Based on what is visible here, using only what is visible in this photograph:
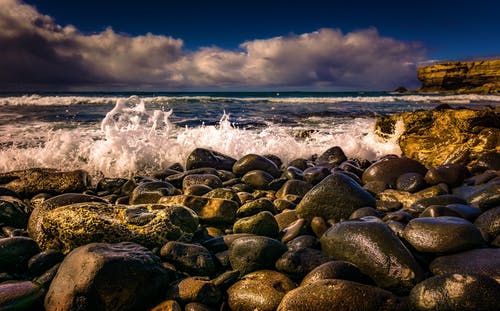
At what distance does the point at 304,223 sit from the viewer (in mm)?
3355

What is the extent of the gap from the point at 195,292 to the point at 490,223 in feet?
8.27

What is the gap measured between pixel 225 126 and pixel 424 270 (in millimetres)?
6124

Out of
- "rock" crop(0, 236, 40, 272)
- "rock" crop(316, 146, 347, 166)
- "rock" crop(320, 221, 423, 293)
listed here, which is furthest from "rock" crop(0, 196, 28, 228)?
"rock" crop(316, 146, 347, 166)

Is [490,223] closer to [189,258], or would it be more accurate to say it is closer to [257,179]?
[189,258]

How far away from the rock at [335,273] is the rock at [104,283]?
37.8 inches

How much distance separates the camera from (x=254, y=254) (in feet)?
8.57

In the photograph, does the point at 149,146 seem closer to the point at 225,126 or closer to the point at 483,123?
the point at 225,126

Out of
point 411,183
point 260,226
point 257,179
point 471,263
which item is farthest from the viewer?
point 257,179

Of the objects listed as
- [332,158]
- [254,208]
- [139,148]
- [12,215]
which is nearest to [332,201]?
[254,208]

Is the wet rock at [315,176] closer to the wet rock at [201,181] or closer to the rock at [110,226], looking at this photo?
the wet rock at [201,181]

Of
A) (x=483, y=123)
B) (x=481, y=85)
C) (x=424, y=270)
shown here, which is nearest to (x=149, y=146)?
(x=424, y=270)

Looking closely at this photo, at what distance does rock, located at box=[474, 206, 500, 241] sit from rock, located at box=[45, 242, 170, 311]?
2632mm

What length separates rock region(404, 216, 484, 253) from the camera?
259 cm

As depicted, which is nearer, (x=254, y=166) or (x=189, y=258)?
(x=189, y=258)
